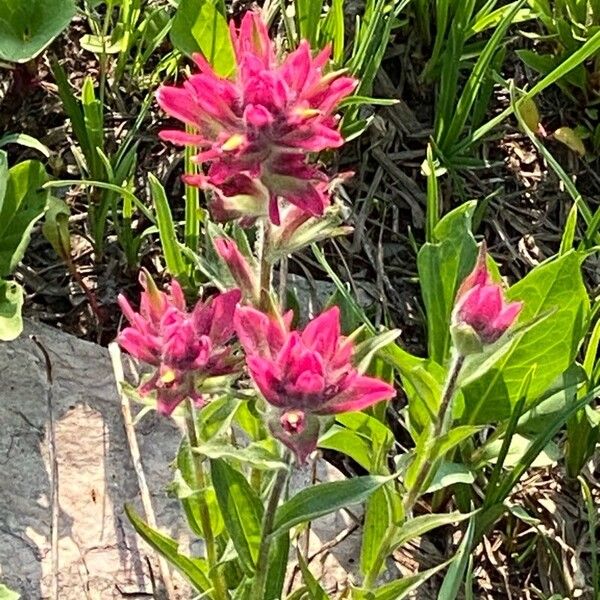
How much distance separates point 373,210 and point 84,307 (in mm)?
642

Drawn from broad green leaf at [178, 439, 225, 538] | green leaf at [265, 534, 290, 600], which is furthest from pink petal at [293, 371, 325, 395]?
green leaf at [265, 534, 290, 600]

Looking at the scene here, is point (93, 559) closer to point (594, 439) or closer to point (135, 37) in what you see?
point (594, 439)

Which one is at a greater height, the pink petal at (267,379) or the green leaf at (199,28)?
the green leaf at (199,28)

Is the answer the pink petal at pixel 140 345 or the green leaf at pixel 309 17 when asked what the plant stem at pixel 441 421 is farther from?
the green leaf at pixel 309 17

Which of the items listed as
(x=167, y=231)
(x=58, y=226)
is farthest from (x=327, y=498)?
(x=58, y=226)

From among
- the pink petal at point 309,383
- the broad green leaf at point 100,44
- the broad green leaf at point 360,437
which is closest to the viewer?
the pink petal at point 309,383

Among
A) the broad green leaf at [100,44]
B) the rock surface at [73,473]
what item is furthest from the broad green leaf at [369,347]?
the broad green leaf at [100,44]

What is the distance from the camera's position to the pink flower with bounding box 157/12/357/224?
3.98ft

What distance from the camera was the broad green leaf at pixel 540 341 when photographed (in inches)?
69.3

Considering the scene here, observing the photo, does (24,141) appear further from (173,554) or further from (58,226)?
(173,554)

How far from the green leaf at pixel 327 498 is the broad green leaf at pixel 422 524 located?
0.17m

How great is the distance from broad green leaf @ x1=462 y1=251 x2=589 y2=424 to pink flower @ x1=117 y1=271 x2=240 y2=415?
600 mm

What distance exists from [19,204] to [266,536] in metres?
0.91

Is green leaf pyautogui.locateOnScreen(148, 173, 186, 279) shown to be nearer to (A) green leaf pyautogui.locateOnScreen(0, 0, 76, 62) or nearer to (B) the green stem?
(A) green leaf pyautogui.locateOnScreen(0, 0, 76, 62)
